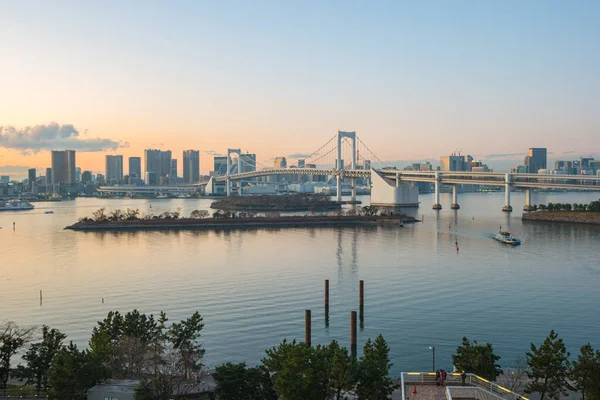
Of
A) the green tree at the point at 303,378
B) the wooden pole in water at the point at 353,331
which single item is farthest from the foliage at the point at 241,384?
the wooden pole in water at the point at 353,331

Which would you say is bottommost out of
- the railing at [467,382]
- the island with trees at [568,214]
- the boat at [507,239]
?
the railing at [467,382]

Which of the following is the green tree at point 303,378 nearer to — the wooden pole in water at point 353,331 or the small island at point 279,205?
the wooden pole in water at point 353,331

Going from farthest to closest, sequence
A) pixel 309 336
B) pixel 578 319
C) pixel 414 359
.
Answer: pixel 578 319 < pixel 309 336 < pixel 414 359

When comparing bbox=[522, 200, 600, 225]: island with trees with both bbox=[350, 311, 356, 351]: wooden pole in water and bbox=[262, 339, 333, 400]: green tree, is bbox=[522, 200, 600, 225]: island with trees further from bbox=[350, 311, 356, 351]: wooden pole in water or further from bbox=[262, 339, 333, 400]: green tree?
bbox=[262, 339, 333, 400]: green tree

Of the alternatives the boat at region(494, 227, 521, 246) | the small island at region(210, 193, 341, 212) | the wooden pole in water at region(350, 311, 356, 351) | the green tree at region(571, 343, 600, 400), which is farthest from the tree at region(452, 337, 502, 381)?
the small island at region(210, 193, 341, 212)

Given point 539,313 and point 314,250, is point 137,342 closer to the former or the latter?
point 539,313

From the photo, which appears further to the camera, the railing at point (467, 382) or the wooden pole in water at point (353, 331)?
the wooden pole in water at point (353, 331)

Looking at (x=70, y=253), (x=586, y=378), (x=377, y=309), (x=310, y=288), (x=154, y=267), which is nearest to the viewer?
(x=586, y=378)

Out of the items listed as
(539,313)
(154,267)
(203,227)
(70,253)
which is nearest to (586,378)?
(539,313)
